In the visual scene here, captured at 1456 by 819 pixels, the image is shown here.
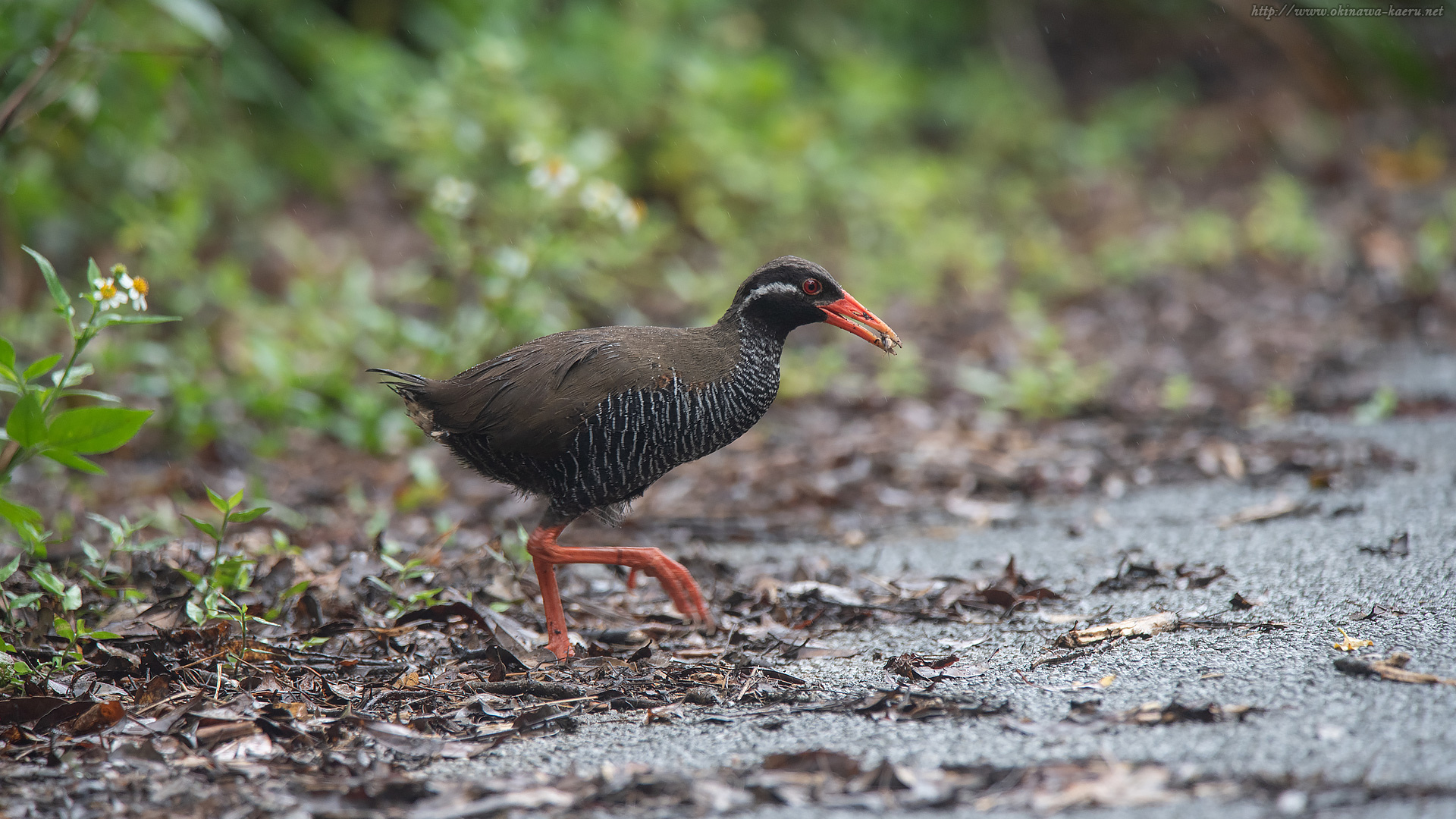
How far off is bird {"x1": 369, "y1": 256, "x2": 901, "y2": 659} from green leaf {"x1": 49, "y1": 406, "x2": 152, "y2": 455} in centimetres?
100

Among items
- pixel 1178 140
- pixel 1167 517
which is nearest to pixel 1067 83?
pixel 1178 140

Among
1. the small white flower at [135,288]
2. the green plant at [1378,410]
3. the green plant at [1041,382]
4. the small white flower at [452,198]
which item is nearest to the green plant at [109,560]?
the small white flower at [135,288]

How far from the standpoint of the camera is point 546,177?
6.18 metres

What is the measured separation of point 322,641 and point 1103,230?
8926 mm

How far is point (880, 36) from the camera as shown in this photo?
14.1m

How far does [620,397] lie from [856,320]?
3.01 feet

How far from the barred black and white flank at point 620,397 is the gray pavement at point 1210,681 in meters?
0.82

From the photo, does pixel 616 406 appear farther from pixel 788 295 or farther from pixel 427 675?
pixel 427 675

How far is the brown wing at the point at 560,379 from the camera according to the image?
387 centimetres

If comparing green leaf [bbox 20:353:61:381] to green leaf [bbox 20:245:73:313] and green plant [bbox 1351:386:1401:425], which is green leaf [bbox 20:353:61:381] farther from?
green plant [bbox 1351:386:1401:425]

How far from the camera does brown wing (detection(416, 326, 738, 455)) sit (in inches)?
152

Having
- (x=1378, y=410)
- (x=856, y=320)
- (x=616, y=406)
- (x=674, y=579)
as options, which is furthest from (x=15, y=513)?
(x=1378, y=410)

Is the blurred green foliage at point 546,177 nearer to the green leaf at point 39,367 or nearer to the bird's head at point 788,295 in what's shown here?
the green leaf at point 39,367

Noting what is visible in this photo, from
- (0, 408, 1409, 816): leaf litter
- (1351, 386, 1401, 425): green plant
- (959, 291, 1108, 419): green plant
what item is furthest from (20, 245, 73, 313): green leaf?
(1351, 386, 1401, 425): green plant
